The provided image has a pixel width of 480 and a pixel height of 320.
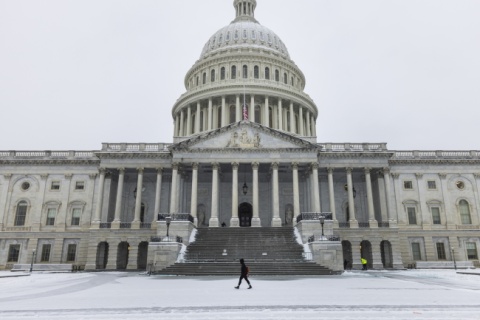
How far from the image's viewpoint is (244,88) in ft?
198

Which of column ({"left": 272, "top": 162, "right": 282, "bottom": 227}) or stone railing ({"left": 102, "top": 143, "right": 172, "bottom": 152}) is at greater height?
stone railing ({"left": 102, "top": 143, "right": 172, "bottom": 152})

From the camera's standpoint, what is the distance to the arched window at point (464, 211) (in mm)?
48219

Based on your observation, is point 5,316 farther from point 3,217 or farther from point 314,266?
point 3,217

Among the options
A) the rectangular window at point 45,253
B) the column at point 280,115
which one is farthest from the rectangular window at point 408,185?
the rectangular window at point 45,253

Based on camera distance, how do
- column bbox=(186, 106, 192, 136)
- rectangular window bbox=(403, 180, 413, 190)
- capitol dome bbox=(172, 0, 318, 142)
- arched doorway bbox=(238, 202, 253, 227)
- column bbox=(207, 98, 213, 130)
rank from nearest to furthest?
rectangular window bbox=(403, 180, 413, 190) → arched doorway bbox=(238, 202, 253, 227) → column bbox=(207, 98, 213, 130) → capitol dome bbox=(172, 0, 318, 142) → column bbox=(186, 106, 192, 136)

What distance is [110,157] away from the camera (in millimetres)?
46625

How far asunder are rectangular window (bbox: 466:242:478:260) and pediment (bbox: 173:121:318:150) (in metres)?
23.0

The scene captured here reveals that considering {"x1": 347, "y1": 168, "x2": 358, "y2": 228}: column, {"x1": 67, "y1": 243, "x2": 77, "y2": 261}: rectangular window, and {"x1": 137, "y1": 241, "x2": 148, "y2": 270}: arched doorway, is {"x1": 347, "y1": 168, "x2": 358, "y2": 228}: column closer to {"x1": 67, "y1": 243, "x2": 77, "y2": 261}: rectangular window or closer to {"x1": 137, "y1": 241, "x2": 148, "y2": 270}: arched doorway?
{"x1": 137, "y1": 241, "x2": 148, "y2": 270}: arched doorway

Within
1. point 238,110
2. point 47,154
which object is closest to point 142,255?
point 47,154

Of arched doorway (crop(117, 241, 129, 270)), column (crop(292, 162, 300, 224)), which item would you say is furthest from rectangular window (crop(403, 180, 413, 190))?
arched doorway (crop(117, 241, 129, 270))

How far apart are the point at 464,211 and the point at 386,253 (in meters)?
12.9

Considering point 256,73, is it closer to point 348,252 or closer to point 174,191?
point 174,191

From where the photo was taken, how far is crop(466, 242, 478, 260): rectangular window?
46625 millimetres

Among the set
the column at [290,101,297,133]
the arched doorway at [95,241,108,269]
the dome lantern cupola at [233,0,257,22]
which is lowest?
the arched doorway at [95,241,108,269]
